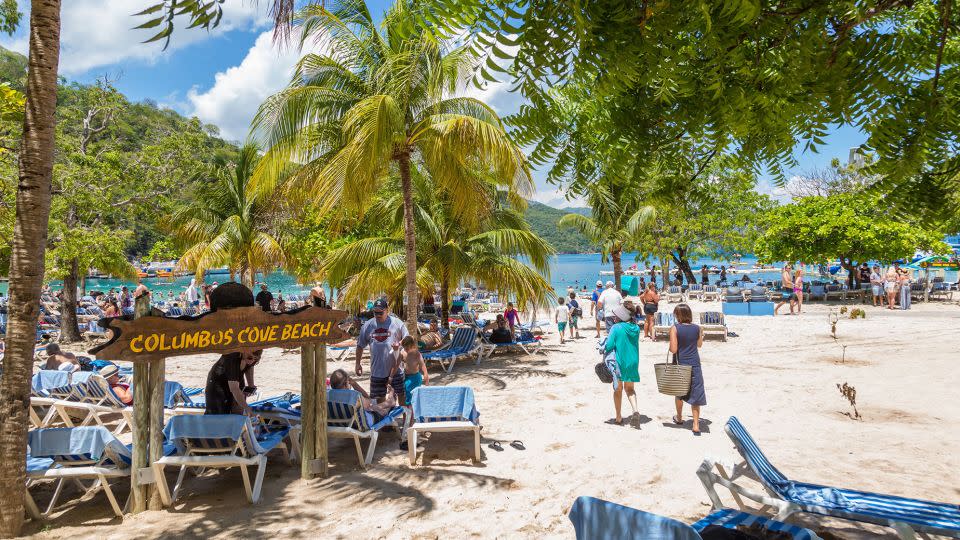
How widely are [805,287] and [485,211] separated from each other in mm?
18763

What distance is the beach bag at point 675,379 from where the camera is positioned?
614cm

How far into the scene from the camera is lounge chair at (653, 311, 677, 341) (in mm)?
13477

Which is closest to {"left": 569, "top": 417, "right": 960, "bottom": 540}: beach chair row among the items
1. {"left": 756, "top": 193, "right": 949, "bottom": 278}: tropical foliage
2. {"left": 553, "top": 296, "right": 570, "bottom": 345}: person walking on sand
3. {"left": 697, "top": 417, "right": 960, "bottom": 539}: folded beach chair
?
{"left": 697, "top": 417, "right": 960, "bottom": 539}: folded beach chair

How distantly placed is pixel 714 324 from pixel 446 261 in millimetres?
7166

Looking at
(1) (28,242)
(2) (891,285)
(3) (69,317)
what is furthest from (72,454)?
A: (2) (891,285)

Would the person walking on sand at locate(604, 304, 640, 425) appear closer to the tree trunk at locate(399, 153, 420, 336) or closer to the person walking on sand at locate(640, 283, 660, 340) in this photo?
the tree trunk at locate(399, 153, 420, 336)

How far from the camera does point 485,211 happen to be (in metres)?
10.7

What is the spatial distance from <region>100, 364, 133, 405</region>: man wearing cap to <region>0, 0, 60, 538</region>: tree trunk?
12.2 feet

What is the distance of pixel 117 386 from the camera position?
26.5 ft

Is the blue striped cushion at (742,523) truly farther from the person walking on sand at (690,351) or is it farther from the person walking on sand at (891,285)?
the person walking on sand at (891,285)

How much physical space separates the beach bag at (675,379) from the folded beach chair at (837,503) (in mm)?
1827

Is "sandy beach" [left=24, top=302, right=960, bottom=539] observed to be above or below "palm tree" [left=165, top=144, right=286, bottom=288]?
below

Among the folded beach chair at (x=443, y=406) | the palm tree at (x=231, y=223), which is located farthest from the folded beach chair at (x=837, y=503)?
the palm tree at (x=231, y=223)

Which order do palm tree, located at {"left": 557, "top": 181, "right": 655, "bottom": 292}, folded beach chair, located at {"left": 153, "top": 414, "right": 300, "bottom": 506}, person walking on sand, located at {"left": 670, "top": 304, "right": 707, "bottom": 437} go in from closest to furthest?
1. folded beach chair, located at {"left": 153, "top": 414, "right": 300, "bottom": 506}
2. person walking on sand, located at {"left": 670, "top": 304, "right": 707, "bottom": 437}
3. palm tree, located at {"left": 557, "top": 181, "right": 655, "bottom": 292}
